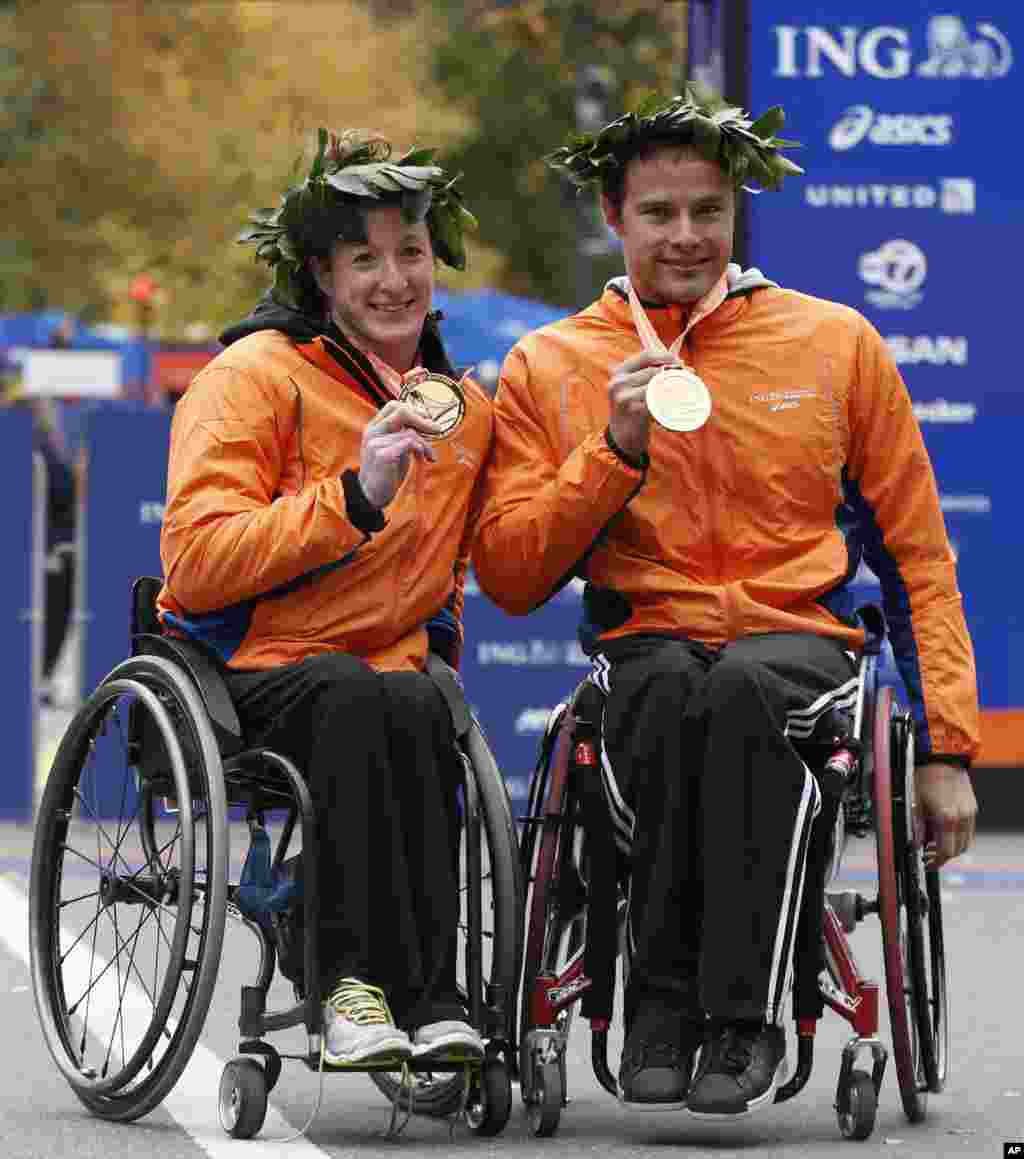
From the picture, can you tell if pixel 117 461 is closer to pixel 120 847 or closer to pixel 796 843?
pixel 120 847

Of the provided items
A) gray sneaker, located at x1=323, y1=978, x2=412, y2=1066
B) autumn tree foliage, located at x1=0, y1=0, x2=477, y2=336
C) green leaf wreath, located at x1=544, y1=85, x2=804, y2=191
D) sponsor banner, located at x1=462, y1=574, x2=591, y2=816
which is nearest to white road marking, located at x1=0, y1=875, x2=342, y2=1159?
gray sneaker, located at x1=323, y1=978, x2=412, y2=1066

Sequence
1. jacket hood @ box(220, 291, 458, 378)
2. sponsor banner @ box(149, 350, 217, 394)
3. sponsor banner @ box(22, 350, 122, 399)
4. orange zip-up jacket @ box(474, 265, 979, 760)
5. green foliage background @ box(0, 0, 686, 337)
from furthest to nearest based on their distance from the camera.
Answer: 1. green foliage background @ box(0, 0, 686, 337)
2. sponsor banner @ box(149, 350, 217, 394)
3. sponsor banner @ box(22, 350, 122, 399)
4. jacket hood @ box(220, 291, 458, 378)
5. orange zip-up jacket @ box(474, 265, 979, 760)

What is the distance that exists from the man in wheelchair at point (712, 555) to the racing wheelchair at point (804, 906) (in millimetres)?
54

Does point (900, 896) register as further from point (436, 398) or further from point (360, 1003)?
point (436, 398)

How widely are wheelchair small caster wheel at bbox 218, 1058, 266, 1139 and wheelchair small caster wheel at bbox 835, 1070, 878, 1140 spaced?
3.28ft

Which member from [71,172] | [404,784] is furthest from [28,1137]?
[71,172]

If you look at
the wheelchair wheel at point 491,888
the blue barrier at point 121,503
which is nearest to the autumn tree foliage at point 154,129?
the blue barrier at point 121,503

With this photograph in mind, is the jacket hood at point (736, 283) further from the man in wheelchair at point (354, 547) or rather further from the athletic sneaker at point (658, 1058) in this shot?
the athletic sneaker at point (658, 1058)

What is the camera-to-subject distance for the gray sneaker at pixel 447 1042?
18.5 feet

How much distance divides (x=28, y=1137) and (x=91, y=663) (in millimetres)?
6344

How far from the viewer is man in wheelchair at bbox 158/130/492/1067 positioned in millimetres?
5688

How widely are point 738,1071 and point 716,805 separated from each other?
45cm

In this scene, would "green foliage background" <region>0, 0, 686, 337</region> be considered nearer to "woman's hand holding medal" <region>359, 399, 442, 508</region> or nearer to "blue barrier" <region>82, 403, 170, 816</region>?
"blue barrier" <region>82, 403, 170, 816</region>

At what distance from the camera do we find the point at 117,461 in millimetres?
11984
